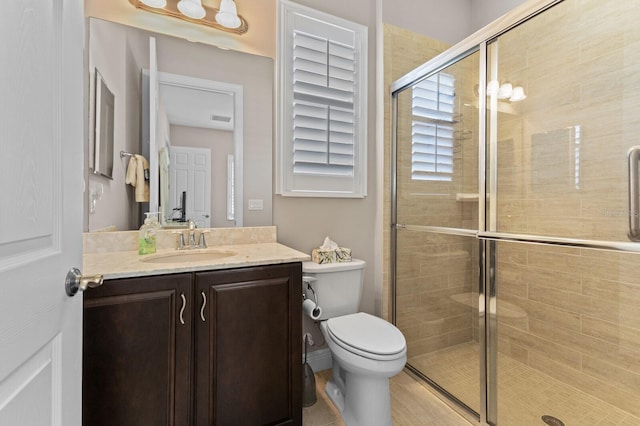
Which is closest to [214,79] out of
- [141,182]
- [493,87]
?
[141,182]

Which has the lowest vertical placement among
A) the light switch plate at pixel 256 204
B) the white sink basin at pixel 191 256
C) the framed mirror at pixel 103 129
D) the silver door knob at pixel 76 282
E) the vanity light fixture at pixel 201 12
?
the white sink basin at pixel 191 256

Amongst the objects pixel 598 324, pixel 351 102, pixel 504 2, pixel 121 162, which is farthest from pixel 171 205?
pixel 504 2

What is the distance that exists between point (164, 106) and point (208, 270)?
1028mm

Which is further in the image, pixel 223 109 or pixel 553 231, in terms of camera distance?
pixel 223 109

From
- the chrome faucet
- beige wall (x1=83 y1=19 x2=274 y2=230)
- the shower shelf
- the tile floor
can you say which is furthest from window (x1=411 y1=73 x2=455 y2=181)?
the chrome faucet

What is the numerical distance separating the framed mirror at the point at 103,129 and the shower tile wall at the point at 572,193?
6.74 ft

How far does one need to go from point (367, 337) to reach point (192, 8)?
205cm

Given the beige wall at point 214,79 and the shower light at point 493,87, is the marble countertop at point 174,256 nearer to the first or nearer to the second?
the beige wall at point 214,79

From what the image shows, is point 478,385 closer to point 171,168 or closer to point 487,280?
point 487,280

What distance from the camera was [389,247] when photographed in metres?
2.26

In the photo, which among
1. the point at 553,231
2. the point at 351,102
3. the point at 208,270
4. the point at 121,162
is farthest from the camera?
the point at 351,102

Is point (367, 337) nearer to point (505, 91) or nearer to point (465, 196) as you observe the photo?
point (465, 196)

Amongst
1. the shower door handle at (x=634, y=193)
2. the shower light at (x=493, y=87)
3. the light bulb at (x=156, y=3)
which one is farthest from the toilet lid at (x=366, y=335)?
the light bulb at (x=156, y=3)

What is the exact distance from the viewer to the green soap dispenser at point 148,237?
1.50 meters
